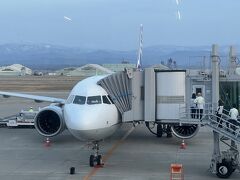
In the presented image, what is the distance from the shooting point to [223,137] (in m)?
19.4

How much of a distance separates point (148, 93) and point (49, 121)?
7.28 meters

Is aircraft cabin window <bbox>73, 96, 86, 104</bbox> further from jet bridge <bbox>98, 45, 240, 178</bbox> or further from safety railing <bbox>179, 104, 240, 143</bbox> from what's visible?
safety railing <bbox>179, 104, 240, 143</bbox>

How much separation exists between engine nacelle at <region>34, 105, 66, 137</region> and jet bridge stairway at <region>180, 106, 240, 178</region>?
8.47 meters

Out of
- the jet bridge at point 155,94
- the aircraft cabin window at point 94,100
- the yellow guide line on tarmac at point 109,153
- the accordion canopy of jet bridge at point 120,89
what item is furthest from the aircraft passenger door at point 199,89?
the yellow guide line on tarmac at point 109,153

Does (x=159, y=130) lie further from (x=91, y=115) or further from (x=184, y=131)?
(x=91, y=115)

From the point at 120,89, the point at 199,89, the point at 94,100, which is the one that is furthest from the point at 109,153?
the point at 199,89

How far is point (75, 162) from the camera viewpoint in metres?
21.0

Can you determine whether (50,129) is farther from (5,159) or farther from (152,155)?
(152,155)

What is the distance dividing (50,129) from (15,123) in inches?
260

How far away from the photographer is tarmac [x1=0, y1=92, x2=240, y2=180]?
18.6 metres

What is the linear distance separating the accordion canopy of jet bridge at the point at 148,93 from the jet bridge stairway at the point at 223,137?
155 cm

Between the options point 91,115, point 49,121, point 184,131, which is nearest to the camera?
point 91,115

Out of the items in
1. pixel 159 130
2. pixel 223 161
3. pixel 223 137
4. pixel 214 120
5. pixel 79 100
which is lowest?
pixel 223 161

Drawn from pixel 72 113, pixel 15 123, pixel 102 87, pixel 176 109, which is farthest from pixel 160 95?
pixel 15 123
